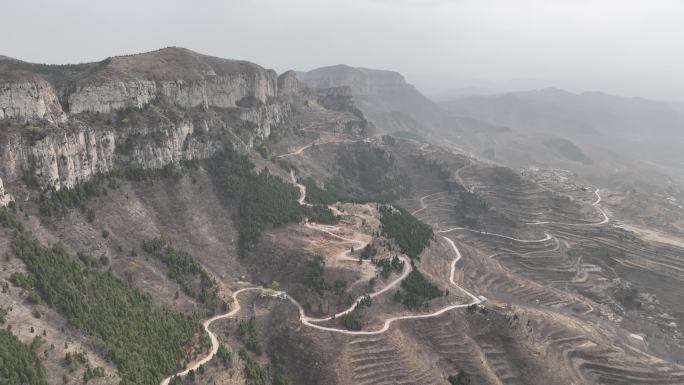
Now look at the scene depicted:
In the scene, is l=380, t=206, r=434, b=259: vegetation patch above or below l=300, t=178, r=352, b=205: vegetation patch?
below

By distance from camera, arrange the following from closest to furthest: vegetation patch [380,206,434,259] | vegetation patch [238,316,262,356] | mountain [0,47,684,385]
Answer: mountain [0,47,684,385] → vegetation patch [238,316,262,356] → vegetation patch [380,206,434,259]

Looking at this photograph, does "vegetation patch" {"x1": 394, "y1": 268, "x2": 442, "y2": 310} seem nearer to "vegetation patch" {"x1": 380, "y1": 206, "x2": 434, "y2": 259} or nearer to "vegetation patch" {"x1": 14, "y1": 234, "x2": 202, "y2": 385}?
"vegetation patch" {"x1": 380, "y1": 206, "x2": 434, "y2": 259}

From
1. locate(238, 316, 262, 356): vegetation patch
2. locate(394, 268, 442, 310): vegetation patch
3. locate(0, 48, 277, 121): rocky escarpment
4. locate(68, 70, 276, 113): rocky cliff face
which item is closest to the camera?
locate(238, 316, 262, 356): vegetation patch

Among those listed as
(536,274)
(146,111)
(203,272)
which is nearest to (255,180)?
(146,111)

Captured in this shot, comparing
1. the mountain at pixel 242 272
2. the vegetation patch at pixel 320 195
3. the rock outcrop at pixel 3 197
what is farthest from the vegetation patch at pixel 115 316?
the vegetation patch at pixel 320 195

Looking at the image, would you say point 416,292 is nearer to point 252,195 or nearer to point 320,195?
point 252,195

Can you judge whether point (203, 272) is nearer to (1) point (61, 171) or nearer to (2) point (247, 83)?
(1) point (61, 171)

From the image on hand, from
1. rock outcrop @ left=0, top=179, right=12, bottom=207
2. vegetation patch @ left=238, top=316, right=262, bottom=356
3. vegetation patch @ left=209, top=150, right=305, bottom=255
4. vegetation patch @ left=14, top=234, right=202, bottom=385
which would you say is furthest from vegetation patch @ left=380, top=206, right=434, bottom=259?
rock outcrop @ left=0, top=179, right=12, bottom=207
